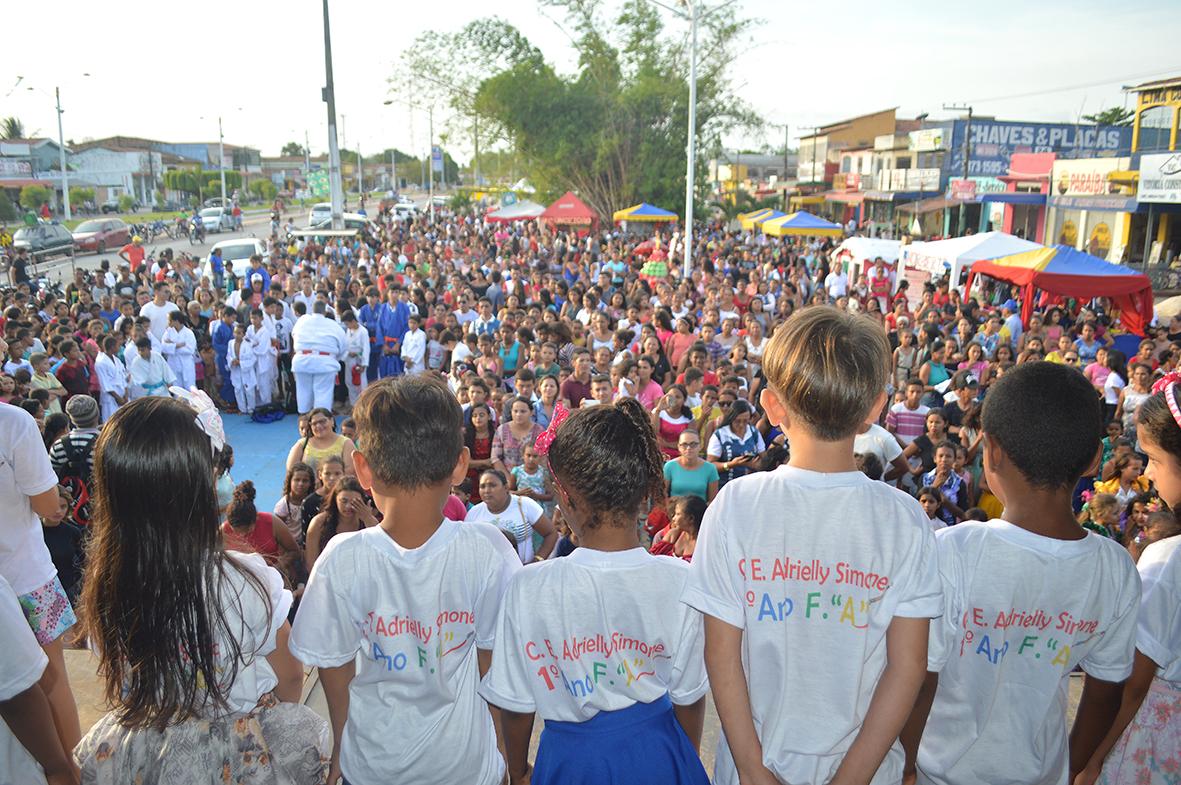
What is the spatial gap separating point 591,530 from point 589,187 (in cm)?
3360

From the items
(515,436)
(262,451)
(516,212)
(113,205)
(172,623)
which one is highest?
(113,205)

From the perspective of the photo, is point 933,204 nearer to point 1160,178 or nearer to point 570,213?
point 1160,178

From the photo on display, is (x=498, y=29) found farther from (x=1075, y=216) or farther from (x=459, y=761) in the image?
(x=459, y=761)

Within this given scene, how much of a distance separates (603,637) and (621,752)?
0.96ft

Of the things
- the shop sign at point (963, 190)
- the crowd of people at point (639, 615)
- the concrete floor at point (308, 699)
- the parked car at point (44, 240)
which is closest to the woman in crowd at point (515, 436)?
the concrete floor at point (308, 699)

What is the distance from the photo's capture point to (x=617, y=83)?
3362 centimetres

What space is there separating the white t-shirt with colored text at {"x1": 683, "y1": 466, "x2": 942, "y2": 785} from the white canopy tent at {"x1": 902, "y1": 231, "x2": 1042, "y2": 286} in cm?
1304

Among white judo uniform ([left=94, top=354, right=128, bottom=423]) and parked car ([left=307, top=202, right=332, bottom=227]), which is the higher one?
parked car ([left=307, top=202, right=332, bottom=227])

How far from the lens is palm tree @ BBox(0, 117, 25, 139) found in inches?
2689

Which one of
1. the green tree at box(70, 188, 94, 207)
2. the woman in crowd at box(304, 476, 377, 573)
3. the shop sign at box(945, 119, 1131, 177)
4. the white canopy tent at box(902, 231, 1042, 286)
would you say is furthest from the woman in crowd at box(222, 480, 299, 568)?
the green tree at box(70, 188, 94, 207)

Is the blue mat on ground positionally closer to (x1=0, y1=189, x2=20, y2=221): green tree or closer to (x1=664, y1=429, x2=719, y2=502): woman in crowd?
(x1=664, y1=429, x2=719, y2=502): woman in crowd

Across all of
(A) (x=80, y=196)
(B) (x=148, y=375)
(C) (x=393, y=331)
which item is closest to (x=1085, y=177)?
(C) (x=393, y=331)

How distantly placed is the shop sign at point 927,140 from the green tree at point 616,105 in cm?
1099

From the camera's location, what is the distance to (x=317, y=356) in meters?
10.2
